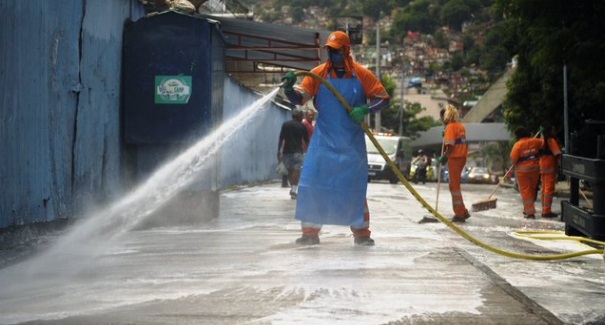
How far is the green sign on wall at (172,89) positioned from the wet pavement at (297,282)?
2.08 metres

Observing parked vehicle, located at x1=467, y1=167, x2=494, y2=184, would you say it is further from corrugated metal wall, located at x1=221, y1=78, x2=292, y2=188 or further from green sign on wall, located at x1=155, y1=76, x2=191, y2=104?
green sign on wall, located at x1=155, y1=76, x2=191, y2=104

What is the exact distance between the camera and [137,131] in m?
12.4

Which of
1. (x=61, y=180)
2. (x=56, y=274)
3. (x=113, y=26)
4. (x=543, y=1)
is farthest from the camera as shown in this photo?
(x=543, y=1)

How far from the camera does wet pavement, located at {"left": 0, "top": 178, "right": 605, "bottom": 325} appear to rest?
567 centimetres

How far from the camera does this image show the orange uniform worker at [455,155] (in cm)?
1375

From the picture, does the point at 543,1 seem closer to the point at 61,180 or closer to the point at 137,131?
the point at 137,131

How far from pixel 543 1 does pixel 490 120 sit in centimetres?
7589

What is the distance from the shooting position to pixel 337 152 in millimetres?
9477

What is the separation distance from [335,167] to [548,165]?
7.93 meters

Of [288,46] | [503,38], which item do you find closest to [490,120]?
[503,38]

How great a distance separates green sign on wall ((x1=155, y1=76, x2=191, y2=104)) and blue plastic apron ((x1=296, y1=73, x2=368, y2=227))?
10.2ft

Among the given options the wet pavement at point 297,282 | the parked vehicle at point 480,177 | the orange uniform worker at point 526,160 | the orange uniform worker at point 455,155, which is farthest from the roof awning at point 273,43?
the parked vehicle at point 480,177

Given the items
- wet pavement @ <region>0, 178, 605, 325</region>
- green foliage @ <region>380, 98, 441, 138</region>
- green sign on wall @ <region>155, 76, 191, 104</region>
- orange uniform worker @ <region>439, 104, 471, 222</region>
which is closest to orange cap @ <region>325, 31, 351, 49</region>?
wet pavement @ <region>0, 178, 605, 325</region>

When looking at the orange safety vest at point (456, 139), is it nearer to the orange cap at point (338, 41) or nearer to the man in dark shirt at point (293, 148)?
the orange cap at point (338, 41)
